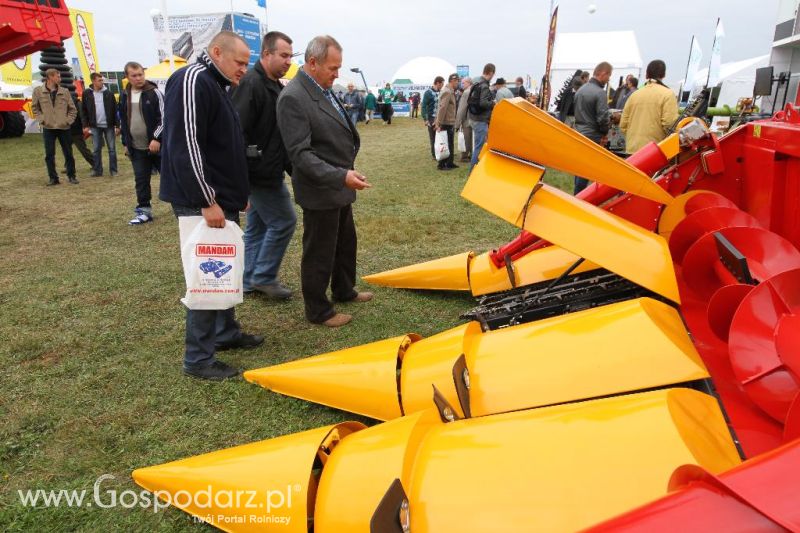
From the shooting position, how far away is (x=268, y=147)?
3.83m

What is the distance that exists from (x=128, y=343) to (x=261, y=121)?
1786 mm

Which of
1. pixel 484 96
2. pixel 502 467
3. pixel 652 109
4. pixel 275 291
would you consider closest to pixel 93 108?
pixel 484 96

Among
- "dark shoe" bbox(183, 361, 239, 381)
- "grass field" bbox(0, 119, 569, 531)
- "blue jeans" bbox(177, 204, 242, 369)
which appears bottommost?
"grass field" bbox(0, 119, 569, 531)

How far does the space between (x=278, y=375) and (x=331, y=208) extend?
1216mm

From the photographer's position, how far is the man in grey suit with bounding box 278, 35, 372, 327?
10.6 ft

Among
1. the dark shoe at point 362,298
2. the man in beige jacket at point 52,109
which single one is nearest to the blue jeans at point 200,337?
the dark shoe at point 362,298

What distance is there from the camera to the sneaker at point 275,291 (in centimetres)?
422

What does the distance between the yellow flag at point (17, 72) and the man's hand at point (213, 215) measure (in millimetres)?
21642

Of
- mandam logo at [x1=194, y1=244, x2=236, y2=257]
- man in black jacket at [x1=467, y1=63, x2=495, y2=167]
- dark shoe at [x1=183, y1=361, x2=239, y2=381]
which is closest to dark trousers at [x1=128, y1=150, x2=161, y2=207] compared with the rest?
dark shoe at [x1=183, y1=361, x2=239, y2=381]

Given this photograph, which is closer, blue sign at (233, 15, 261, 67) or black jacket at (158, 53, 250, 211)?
black jacket at (158, 53, 250, 211)

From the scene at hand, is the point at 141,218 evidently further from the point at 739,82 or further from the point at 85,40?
the point at 739,82

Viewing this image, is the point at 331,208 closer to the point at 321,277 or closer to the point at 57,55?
the point at 321,277

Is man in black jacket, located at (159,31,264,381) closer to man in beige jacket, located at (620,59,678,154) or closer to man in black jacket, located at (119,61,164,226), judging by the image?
man in black jacket, located at (119,61,164,226)

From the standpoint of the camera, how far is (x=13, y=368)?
320 centimetres
